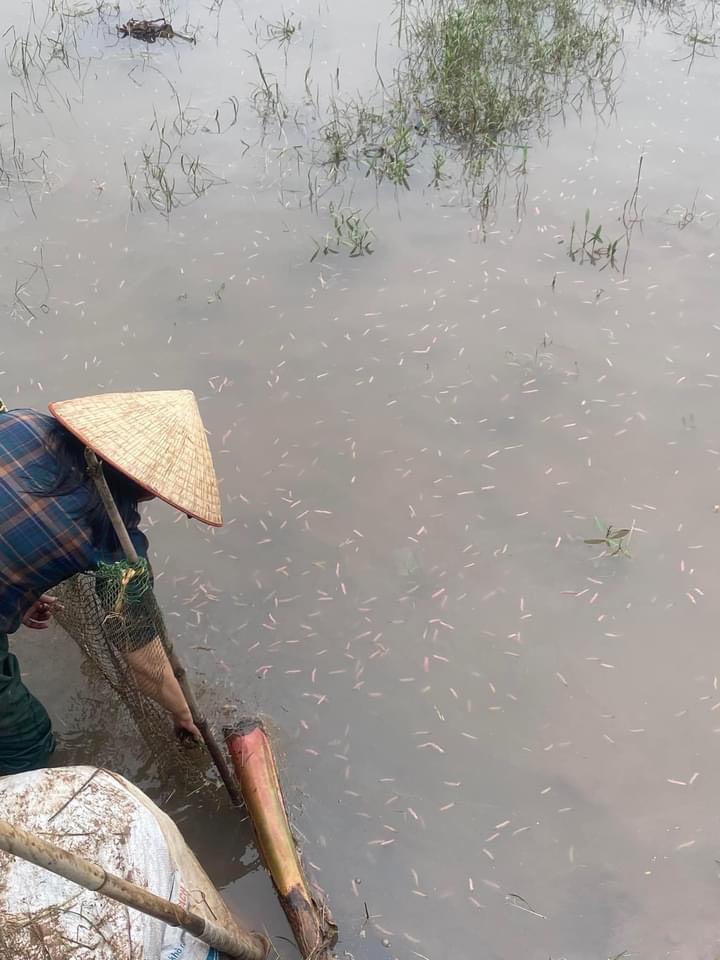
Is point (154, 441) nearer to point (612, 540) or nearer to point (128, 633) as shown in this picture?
point (128, 633)

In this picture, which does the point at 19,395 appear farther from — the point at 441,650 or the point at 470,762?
the point at 470,762

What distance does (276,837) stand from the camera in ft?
10.9

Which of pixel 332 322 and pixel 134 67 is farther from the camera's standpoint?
pixel 134 67

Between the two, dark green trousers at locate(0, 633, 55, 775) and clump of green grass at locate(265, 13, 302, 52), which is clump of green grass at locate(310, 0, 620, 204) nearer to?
clump of green grass at locate(265, 13, 302, 52)

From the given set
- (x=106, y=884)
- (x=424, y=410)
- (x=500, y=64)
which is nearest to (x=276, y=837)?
(x=106, y=884)

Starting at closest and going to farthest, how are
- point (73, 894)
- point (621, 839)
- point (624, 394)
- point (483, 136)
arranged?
point (73, 894)
point (621, 839)
point (624, 394)
point (483, 136)

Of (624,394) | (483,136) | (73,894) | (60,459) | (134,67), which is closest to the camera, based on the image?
(73,894)

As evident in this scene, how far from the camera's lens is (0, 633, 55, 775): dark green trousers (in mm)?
3105

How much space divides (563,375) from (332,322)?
1786 millimetres

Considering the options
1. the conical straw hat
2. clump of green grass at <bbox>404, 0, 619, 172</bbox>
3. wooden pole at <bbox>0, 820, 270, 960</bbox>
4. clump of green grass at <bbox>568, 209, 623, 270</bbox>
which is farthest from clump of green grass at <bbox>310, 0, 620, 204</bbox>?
wooden pole at <bbox>0, 820, 270, 960</bbox>

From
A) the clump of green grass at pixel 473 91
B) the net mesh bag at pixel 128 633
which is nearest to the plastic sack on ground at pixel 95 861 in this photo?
the net mesh bag at pixel 128 633

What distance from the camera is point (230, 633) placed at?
14.2 ft

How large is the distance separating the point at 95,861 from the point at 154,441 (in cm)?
132

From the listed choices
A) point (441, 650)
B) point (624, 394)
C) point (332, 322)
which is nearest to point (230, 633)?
point (441, 650)
